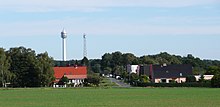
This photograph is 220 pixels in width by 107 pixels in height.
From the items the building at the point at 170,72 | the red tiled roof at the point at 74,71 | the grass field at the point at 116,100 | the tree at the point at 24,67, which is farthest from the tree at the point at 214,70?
the grass field at the point at 116,100

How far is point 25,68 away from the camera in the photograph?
370ft

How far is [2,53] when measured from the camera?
110938 millimetres

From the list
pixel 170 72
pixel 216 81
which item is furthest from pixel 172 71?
pixel 216 81

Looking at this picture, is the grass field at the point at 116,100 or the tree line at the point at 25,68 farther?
the tree line at the point at 25,68

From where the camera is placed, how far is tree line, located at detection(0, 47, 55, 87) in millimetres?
108812

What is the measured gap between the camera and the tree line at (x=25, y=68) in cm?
10881

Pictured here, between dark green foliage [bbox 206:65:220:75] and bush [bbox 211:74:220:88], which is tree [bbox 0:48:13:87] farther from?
bush [bbox 211:74:220:88]

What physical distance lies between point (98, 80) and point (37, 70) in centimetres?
1204

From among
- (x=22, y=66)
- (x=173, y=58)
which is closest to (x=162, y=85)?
(x=22, y=66)

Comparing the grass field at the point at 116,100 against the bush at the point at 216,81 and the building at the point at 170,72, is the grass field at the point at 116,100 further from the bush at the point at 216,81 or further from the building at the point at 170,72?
the building at the point at 170,72

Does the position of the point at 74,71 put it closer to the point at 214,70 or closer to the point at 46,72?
the point at 46,72

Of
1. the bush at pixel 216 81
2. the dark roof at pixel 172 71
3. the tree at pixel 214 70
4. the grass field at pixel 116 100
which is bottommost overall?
the grass field at pixel 116 100

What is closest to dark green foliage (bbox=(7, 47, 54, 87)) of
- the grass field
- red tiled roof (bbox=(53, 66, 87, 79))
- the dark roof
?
red tiled roof (bbox=(53, 66, 87, 79))

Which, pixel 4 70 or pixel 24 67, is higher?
pixel 24 67
